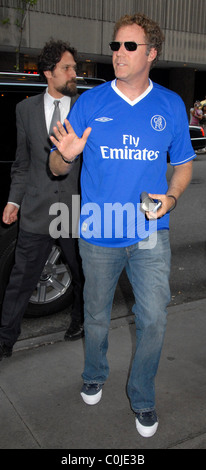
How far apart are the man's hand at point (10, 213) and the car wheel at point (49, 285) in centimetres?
32

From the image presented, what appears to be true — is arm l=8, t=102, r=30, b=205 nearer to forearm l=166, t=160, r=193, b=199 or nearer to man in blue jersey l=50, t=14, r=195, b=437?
man in blue jersey l=50, t=14, r=195, b=437

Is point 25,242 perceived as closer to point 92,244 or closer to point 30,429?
point 92,244

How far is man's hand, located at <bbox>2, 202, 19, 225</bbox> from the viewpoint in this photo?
3.62 m

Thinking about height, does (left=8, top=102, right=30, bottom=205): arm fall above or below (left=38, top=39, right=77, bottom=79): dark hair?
below

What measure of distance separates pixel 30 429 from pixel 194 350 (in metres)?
1.49

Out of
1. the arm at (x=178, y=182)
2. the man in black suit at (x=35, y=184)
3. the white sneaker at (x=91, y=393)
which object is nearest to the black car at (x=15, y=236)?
the man in black suit at (x=35, y=184)

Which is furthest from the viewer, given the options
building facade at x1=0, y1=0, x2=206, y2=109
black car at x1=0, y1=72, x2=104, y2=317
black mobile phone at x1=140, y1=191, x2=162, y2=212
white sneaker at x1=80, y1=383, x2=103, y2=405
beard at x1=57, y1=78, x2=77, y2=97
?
building facade at x1=0, y1=0, x2=206, y2=109

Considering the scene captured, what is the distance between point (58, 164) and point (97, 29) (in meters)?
23.7

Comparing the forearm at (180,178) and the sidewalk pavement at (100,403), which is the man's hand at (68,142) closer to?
the forearm at (180,178)

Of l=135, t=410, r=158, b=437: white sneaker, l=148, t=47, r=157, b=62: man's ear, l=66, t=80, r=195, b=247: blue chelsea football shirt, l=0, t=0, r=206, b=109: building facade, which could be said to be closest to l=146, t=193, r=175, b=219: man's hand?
l=66, t=80, r=195, b=247: blue chelsea football shirt

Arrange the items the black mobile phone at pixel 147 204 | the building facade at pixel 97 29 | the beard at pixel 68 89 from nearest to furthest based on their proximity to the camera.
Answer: the black mobile phone at pixel 147 204 → the beard at pixel 68 89 → the building facade at pixel 97 29

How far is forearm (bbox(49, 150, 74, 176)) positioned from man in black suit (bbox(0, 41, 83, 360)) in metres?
0.63

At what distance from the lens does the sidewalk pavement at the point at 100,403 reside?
2.75 m

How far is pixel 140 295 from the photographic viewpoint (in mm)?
2738
